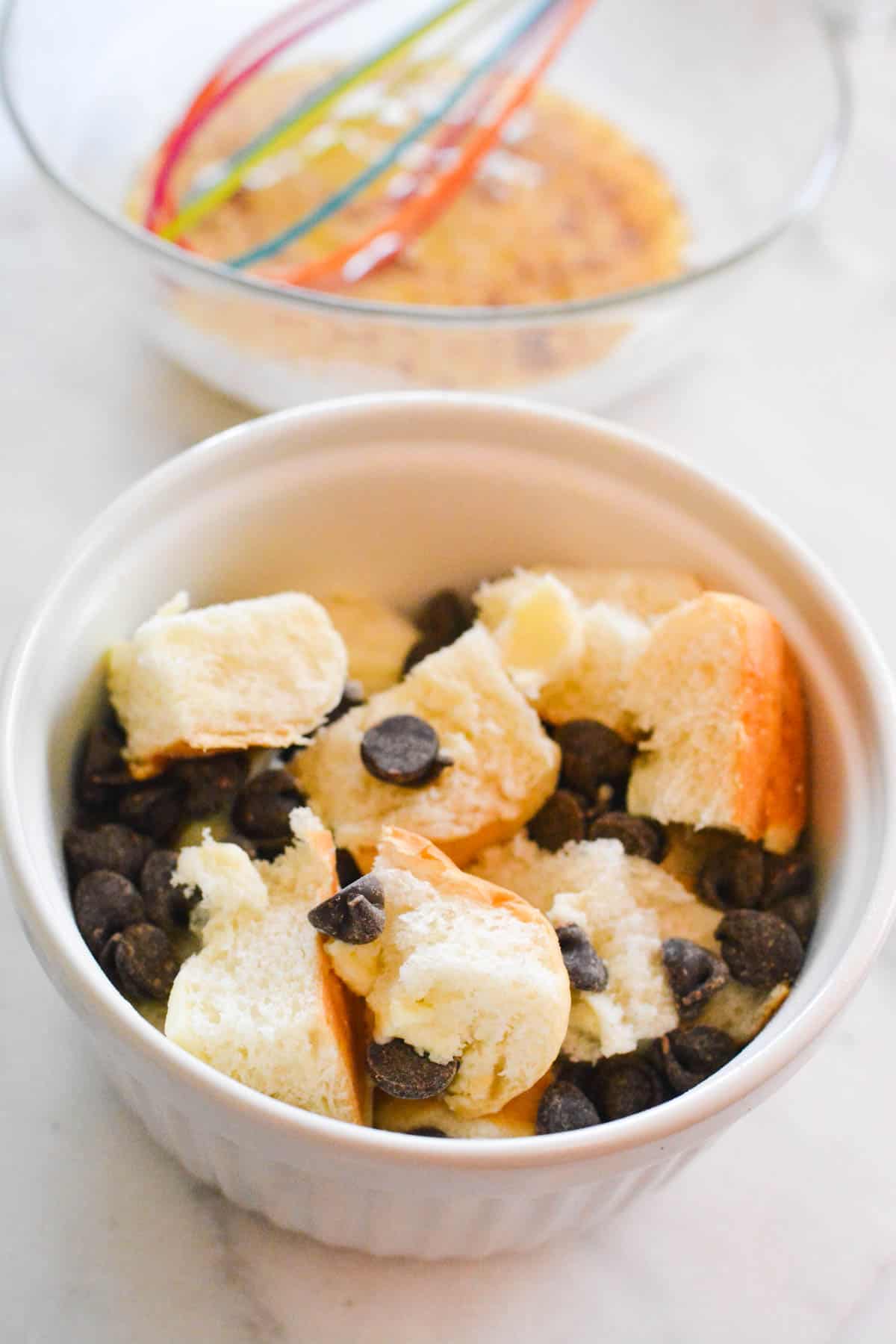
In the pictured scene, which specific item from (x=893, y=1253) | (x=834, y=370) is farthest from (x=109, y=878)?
(x=834, y=370)

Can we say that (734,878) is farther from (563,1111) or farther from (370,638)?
(370,638)

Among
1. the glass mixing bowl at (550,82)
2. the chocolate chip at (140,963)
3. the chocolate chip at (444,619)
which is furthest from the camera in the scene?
the glass mixing bowl at (550,82)

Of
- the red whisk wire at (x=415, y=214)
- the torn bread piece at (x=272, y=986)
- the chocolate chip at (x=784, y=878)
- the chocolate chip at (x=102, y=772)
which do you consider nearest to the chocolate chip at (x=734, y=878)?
the chocolate chip at (x=784, y=878)

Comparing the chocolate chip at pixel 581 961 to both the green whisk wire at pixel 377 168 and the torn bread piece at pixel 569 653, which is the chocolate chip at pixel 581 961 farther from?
the green whisk wire at pixel 377 168

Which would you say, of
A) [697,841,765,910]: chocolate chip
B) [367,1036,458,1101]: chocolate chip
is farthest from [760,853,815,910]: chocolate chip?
[367,1036,458,1101]: chocolate chip

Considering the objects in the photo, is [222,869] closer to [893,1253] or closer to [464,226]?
[893,1253]

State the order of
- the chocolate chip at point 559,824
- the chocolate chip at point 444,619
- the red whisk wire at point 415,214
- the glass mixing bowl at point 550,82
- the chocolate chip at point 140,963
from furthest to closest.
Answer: the red whisk wire at point 415,214
the glass mixing bowl at point 550,82
the chocolate chip at point 444,619
the chocolate chip at point 559,824
the chocolate chip at point 140,963
